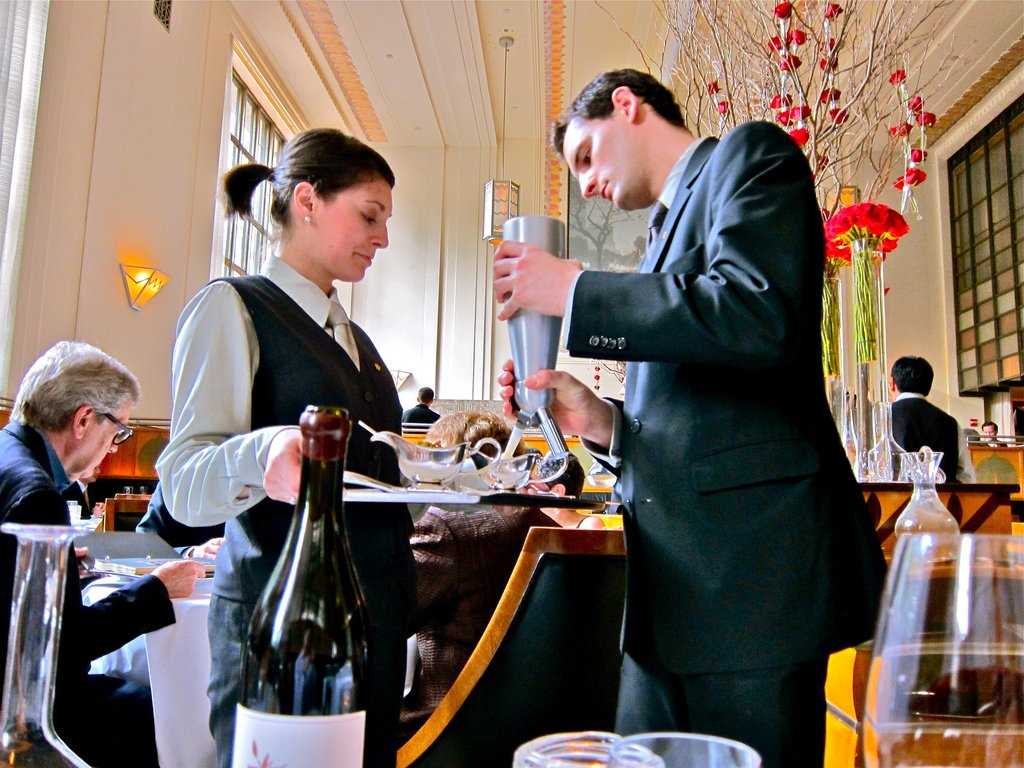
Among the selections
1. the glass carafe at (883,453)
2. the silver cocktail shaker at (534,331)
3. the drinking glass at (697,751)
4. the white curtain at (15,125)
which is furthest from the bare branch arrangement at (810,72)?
the white curtain at (15,125)

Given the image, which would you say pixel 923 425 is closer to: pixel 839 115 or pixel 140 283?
pixel 839 115

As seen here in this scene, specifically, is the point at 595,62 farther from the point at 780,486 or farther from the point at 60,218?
the point at 780,486

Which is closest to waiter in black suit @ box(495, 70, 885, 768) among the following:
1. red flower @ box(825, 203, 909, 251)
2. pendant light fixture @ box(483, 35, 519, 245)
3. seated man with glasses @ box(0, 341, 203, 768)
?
seated man with glasses @ box(0, 341, 203, 768)

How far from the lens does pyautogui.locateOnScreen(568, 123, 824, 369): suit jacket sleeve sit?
35.0 inches

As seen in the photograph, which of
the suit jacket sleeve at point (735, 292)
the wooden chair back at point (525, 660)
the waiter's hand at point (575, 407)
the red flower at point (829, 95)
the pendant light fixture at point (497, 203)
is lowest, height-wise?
Result: the wooden chair back at point (525, 660)

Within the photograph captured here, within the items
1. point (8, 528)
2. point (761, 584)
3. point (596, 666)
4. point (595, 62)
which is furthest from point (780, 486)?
point (595, 62)

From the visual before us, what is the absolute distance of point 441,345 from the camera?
11.8 meters

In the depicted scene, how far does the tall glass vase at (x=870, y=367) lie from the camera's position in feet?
6.89

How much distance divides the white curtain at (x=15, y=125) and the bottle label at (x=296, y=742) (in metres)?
5.94

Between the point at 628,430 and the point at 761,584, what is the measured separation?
0.23 meters

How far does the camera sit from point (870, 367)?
82.9 inches

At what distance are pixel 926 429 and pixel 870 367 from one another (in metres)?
1.51

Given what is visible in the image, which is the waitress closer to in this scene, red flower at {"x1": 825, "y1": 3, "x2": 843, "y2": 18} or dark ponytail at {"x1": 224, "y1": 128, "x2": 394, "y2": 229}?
dark ponytail at {"x1": 224, "y1": 128, "x2": 394, "y2": 229}

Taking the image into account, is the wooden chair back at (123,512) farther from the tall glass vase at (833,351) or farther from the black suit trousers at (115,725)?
the tall glass vase at (833,351)
